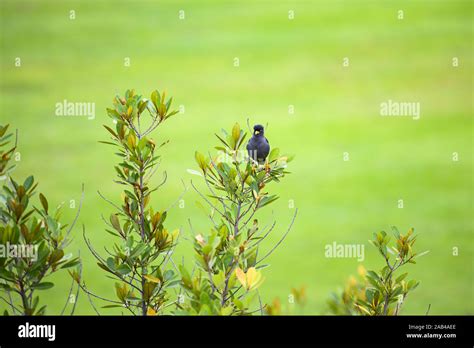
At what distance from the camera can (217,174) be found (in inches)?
112

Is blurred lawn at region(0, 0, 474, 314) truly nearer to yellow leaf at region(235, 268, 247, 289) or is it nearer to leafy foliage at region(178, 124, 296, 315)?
leafy foliage at region(178, 124, 296, 315)

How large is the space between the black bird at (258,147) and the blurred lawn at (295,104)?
19.0 ft

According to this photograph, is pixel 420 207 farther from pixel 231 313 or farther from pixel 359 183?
pixel 231 313

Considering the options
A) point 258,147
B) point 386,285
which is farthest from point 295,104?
point 386,285

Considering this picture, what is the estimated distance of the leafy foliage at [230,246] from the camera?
2.42 metres

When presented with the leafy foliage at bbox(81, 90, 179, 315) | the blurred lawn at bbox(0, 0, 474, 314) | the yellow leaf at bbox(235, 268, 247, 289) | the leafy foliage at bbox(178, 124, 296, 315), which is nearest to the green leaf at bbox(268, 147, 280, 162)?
the leafy foliage at bbox(178, 124, 296, 315)

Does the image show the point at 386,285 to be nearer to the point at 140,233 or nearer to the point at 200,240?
the point at 200,240

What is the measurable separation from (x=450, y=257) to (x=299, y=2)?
850 cm

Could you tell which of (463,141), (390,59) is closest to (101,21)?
(390,59)

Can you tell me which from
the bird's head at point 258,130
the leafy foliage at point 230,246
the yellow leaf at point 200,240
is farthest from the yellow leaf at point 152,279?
the bird's head at point 258,130

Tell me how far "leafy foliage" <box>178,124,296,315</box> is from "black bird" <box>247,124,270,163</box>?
0.55 ft

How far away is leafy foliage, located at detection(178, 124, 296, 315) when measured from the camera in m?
2.42

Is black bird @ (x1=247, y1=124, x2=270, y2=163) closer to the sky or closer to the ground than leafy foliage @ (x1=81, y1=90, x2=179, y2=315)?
closer to the sky

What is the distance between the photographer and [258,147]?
313 centimetres
